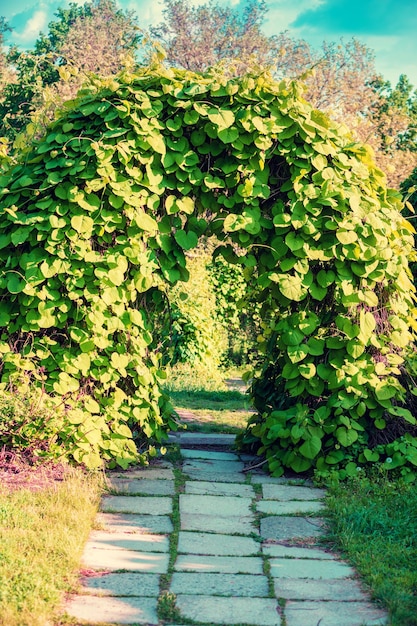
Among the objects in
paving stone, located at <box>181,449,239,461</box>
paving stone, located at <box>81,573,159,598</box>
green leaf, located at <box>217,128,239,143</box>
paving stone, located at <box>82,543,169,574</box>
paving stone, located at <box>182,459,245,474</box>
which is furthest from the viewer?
paving stone, located at <box>181,449,239,461</box>

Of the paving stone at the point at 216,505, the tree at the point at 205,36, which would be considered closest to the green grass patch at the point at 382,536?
the paving stone at the point at 216,505

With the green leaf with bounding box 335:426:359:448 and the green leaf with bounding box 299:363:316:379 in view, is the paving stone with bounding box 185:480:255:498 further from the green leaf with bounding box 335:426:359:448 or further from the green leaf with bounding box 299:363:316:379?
the green leaf with bounding box 299:363:316:379

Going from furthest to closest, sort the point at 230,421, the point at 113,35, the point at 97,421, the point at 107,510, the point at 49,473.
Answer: the point at 113,35, the point at 230,421, the point at 97,421, the point at 49,473, the point at 107,510

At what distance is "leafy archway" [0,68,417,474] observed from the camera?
462cm

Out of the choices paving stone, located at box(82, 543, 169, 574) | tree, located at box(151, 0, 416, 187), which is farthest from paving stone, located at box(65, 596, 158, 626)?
tree, located at box(151, 0, 416, 187)

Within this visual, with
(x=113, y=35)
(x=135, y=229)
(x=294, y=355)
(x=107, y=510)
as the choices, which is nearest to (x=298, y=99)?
(x=135, y=229)

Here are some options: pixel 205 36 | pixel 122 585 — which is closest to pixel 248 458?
pixel 122 585

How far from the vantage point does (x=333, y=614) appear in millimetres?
2758

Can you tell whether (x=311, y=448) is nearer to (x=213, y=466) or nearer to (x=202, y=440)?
(x=213, y=466)

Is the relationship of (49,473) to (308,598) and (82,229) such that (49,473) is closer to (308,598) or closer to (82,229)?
(82,229)

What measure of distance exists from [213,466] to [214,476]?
0.30 metres

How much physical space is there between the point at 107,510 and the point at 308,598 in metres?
1.44

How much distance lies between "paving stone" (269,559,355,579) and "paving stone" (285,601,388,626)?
0.99 ft

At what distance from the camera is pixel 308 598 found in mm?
2906
